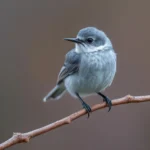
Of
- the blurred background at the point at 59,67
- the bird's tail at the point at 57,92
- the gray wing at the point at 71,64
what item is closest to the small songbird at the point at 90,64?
the gray wing at the point at 71,64

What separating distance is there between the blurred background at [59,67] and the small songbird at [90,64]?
1.57 meters

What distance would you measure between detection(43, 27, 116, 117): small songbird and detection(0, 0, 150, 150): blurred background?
1571mm

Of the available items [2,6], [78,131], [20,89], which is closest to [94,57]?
[78,131]

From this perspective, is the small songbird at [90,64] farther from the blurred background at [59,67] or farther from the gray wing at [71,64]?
the blurred background at [59,67]

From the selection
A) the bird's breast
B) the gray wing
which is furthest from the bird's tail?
the bird's breast

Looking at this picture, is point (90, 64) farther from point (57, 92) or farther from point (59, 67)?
point (59, 67)

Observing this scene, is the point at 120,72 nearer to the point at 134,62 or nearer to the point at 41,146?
the point at 134,62

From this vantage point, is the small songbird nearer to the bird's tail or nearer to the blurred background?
the bird's tail

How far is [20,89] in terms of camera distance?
5109 mm

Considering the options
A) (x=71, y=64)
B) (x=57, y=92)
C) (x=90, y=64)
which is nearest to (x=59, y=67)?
(x=57, y=92)

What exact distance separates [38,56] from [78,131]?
45.6 inches

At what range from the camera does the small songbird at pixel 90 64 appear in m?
3.00

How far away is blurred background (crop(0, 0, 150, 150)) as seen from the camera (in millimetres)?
4672

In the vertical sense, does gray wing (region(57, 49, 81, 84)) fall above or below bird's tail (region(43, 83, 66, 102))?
above
